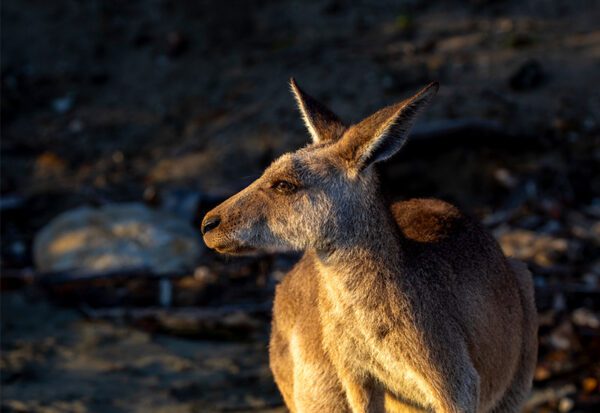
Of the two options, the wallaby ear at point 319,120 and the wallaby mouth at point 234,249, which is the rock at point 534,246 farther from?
the wallaby mouth at point 234,249

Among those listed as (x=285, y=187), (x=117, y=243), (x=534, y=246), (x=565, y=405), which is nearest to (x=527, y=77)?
(x=534, y=246)

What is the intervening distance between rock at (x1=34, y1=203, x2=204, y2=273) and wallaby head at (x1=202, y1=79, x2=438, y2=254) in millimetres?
3745

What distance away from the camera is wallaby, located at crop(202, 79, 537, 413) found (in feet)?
13.3

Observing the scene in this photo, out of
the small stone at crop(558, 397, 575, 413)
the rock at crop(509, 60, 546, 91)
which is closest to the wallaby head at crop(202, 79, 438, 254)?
the small stone at crop(558, 397, 575, 413)

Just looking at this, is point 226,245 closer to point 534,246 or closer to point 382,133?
point 382,133

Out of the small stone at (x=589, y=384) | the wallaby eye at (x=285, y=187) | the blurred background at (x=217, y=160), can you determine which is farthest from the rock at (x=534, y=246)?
the wallaby eye at (x=285, y=187)

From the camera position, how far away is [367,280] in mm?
4062

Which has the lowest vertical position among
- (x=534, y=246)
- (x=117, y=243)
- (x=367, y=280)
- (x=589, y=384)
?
(x=589, y=384)

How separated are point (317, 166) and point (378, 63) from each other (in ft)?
19.2

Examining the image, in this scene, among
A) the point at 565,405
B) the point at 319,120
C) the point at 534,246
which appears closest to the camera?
the point at 319,120

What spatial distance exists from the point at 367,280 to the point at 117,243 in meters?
4.34

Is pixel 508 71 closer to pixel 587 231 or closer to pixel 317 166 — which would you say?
pixel 587 231

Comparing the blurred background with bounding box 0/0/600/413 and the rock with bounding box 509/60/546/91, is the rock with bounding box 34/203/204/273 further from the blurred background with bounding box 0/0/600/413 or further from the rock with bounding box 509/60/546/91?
the rock with bounding box 509/60/546/91

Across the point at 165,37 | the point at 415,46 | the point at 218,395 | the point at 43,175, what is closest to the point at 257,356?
the point at 218,395
